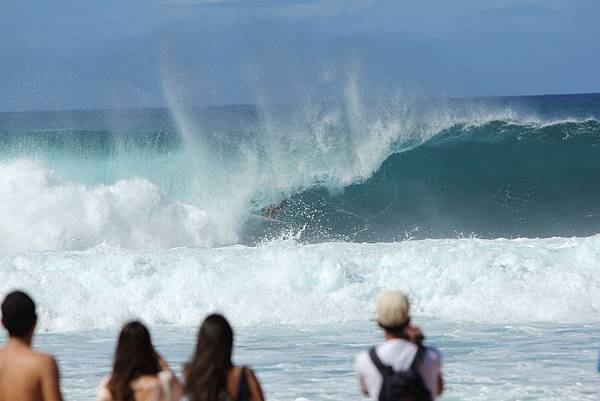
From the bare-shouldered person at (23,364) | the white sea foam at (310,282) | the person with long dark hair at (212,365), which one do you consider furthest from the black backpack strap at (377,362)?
the white sea foam at (310,282)

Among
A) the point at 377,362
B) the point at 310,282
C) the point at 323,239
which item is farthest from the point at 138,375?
the point at 323,239

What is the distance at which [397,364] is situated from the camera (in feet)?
11.8

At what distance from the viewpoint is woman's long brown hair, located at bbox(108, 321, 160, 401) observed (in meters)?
3.43

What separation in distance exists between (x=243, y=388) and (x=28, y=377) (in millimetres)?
731

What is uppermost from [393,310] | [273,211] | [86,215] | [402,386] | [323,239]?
[86,215]

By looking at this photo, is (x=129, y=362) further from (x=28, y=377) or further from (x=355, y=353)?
(x=355, y=353)

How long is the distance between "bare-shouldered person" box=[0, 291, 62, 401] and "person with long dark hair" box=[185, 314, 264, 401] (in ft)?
1.55

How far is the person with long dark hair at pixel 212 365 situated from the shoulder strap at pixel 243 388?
0.02m

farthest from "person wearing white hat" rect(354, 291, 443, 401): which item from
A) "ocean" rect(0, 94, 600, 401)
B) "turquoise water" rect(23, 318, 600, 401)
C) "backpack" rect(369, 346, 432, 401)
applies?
"ocean" rect(0, 94, 600, 401)

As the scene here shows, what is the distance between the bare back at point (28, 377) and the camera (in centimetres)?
345

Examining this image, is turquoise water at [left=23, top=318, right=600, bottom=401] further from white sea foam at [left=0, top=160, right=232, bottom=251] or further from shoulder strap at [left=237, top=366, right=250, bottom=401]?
white sea foam at [left=0, top=160, right=232, bottom=251]

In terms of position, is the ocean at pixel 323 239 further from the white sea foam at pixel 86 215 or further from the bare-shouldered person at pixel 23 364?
the bare-shouldered person at pixel 23 364

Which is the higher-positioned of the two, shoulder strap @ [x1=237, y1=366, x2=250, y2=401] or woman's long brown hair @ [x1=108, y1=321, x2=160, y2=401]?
woman's long brown hair @ [x1=108, y1=321, x2=160, y2=401]

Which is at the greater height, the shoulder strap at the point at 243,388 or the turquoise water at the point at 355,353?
the shoulder strap at the point at 243,388
